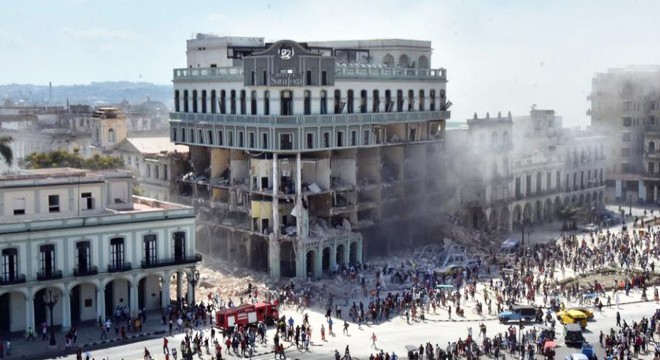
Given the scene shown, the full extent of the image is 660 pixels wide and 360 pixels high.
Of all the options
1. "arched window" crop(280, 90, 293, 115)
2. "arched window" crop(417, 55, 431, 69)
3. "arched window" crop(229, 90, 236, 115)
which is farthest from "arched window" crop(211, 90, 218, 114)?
"arched window" crop(417, 55, 431, 69)

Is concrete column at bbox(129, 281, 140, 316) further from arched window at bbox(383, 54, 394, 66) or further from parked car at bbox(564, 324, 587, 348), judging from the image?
arched window at bbox(383, 54, 394, 66)

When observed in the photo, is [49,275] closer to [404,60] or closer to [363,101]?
[363,101]

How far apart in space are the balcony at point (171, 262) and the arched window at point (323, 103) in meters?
19.9

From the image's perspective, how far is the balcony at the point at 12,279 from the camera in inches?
2357

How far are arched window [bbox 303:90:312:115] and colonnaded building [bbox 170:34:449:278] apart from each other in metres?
0.08

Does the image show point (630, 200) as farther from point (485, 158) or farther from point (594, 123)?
point (485, 158)

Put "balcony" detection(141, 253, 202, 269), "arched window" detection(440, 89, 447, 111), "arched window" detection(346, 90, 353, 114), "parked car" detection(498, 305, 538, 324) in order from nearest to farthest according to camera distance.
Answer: "balcony" detection(141, 253, 202, 269)
"parked car" detection(498, 305, 538, 324)
"arched window" detection(346, 90, 353, 114)
"arched window" detection(440, 89, 447, 111)

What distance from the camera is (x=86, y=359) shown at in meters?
55.3

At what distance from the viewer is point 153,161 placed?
99.6 m

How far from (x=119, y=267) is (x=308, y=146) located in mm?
22155

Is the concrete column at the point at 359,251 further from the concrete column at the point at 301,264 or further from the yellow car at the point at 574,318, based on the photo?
the yellow car at the point at 574,318

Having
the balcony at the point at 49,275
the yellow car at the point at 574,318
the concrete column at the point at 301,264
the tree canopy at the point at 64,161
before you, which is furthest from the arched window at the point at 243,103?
the yellow car at the point at 574,318

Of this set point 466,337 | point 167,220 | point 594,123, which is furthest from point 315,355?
point 594,123

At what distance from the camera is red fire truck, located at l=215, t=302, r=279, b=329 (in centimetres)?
6144
